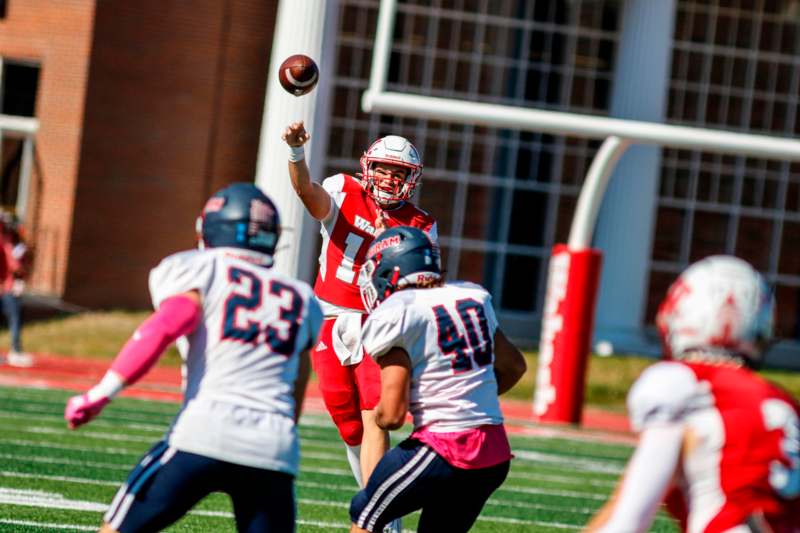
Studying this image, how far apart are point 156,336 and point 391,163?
2661 mm

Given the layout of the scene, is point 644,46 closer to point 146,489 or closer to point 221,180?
point 221,180

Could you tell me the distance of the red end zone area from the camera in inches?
560

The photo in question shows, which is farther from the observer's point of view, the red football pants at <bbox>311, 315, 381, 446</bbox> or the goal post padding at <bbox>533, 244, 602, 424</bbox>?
the goal post padding at <bbox>533, 244, 602, 424</bbox>

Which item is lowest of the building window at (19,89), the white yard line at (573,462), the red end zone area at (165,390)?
the red end zone area at (165,390)

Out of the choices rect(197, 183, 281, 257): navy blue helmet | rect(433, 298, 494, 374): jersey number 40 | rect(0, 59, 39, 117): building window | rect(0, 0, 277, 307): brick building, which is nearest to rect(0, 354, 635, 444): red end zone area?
rect(0, 0, 277, 307): brick building

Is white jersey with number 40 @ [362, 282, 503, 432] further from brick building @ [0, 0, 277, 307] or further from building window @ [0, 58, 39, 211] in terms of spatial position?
building window @ [0, 58, 39, 211]

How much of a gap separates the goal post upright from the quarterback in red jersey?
439 inches

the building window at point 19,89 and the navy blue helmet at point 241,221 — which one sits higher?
the building window at point 19,89

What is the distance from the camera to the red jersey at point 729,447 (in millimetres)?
3443

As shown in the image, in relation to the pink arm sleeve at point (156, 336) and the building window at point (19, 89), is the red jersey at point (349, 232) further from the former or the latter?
the building window at point (19, 89)

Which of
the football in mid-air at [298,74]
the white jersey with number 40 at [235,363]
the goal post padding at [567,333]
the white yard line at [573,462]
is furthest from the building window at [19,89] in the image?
the white jersey with number 40 at [235,363]

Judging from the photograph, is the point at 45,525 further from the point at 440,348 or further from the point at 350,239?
the point at 440,348

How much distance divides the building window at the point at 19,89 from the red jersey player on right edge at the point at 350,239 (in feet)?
51.5

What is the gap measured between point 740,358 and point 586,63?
1852 cm
